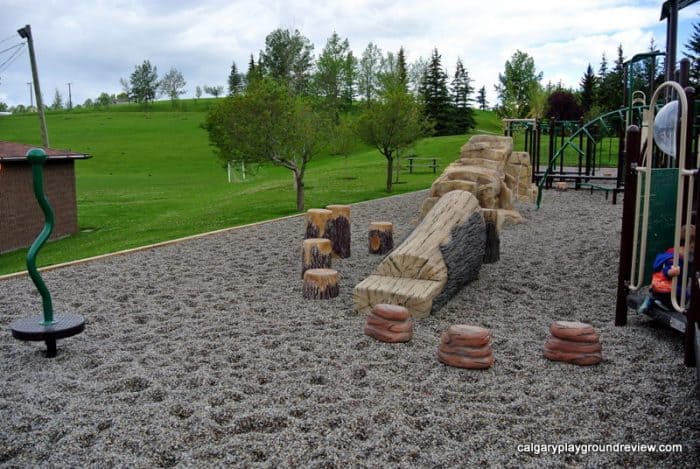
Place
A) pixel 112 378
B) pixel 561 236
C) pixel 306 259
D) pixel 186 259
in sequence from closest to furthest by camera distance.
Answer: pixel 112 378 → pixel 306 259 → pixel 186 259 → pixel 561 236

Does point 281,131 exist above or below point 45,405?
above

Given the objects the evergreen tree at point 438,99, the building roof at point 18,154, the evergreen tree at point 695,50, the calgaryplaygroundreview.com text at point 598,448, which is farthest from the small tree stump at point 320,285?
the evergreen tree at point 438,99

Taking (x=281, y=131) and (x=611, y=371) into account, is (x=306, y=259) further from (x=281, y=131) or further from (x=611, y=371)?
(x=281, y=131)

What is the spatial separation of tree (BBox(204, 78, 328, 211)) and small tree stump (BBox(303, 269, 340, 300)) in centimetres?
813

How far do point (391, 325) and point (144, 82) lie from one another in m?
95.1

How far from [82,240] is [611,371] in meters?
12.2

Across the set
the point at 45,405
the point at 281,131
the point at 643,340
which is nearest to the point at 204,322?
the point at 45,405

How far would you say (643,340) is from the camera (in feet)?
15.3

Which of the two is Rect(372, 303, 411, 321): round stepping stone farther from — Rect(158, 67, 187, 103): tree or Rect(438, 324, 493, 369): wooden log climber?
Rect(158, 67, 187, 103): tree

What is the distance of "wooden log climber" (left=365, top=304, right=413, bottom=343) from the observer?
15.4ft

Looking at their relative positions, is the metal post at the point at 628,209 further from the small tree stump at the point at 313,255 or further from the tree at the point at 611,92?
the tree at the point at 611,92

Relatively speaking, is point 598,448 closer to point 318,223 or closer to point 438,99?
point 318,223

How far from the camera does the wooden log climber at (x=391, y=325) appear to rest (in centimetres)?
468

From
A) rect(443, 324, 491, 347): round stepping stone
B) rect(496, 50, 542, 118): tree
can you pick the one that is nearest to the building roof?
rect(443, 324, 491, 347): round stepping stone
